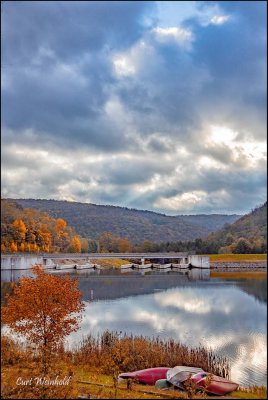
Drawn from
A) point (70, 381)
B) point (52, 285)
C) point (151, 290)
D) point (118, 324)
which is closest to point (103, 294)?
point (151, 290)

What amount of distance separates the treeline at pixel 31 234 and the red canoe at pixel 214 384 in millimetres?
57977

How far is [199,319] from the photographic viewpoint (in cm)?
2617

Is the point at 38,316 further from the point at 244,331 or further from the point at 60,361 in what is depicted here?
the point at 244,331

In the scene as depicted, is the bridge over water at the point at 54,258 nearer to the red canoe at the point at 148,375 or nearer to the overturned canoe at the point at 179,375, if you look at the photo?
the red canoe at the point at 148,375

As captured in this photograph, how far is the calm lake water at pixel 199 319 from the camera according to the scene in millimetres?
17125

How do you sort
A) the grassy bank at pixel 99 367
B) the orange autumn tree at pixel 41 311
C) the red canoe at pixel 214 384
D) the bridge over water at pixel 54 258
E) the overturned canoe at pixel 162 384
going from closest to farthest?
the grassy bank at pixel 99 367, the red canoe at pixel 214 384, the overturned canoe at pixel 162 384, the orange autumn tree at pixel 41 311, the bridge over water at pixel 54 258

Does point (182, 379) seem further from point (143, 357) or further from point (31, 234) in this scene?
→ point (31, 234)

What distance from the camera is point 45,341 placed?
44.2 ft

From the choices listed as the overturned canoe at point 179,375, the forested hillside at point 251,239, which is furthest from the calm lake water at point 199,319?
the forested hillside at point 251,239

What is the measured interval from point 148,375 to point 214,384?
2.16 meters

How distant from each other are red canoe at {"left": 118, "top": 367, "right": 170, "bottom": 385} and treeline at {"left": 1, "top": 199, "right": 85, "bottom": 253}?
56.3 meters

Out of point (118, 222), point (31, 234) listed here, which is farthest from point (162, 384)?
point (118, 222)

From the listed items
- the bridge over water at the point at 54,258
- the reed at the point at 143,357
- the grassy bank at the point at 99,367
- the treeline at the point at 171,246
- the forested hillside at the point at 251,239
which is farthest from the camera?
the bridge over water at the point at 54,258

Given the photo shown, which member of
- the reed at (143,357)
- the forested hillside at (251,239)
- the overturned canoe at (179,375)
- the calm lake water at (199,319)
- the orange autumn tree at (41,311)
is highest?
the forested hillside at (251,239)
